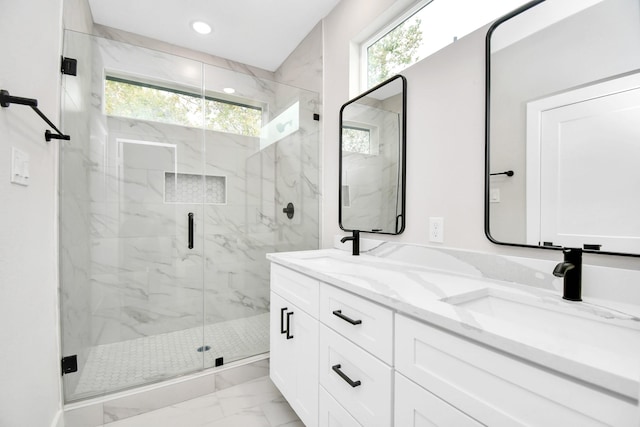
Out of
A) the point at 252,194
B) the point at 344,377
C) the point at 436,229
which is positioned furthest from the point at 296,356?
the point at 252,194

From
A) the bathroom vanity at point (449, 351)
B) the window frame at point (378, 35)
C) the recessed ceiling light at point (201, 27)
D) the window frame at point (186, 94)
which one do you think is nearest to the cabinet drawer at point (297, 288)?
the bathroom vanity at point (449, 351)

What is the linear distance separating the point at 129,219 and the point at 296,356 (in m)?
1.45

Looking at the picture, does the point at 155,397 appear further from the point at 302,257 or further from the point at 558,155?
the point at 558,155

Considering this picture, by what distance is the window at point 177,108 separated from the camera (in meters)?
1.94

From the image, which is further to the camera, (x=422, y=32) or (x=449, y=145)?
(x=422, y=32)

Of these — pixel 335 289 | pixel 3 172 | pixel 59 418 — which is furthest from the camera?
pixel 59 418

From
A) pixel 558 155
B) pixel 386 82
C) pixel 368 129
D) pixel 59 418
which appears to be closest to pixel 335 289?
pixel 558 155

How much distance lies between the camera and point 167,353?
194 centimetres

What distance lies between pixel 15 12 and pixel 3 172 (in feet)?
1.77

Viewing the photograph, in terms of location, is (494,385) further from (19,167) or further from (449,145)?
(19,167)

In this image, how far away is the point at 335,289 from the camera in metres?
1.15

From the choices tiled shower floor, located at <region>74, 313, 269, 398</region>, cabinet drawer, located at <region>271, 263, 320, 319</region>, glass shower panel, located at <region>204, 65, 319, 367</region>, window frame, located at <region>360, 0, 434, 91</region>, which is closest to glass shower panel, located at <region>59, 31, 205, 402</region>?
tiled shower floor, located at <region>74, 313, 269, 398</region>

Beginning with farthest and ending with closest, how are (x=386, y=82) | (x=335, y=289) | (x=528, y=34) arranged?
(x=386, y=82) < (x=335, y=289) < (x=528, y=34)

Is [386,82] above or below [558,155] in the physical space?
above
